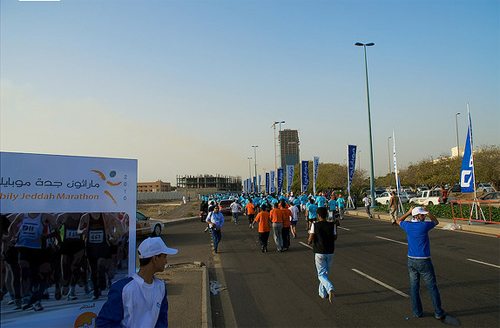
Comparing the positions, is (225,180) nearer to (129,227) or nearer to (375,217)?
(375,217)

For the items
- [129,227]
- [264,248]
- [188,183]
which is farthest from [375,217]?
[188,183]

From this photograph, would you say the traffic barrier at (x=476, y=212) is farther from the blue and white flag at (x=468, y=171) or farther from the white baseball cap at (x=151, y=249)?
the white baseball cap at (x=151, y=249)

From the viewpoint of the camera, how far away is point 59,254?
349cm

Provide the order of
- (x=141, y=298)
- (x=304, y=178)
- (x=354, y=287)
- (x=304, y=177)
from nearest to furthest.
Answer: (x=141, y=298)
(x=354, y=287)
(x=304, y=178)
(x=304, y=177)

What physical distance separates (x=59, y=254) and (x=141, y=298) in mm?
1243

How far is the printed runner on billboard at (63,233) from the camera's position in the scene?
3.27m

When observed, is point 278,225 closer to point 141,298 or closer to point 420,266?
point 420,266

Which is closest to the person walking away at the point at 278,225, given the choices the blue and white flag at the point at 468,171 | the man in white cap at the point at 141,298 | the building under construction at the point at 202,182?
the man in white cap at the point at 141,298

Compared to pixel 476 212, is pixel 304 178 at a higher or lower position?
higher

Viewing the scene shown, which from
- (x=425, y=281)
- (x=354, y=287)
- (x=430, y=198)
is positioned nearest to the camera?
(x=425, y=281)

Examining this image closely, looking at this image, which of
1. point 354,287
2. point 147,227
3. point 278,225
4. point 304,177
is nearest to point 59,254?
point 354,287

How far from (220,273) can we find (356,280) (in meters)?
3.59

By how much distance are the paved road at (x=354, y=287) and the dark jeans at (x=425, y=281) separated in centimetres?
18

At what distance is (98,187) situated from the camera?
12.5 ft
